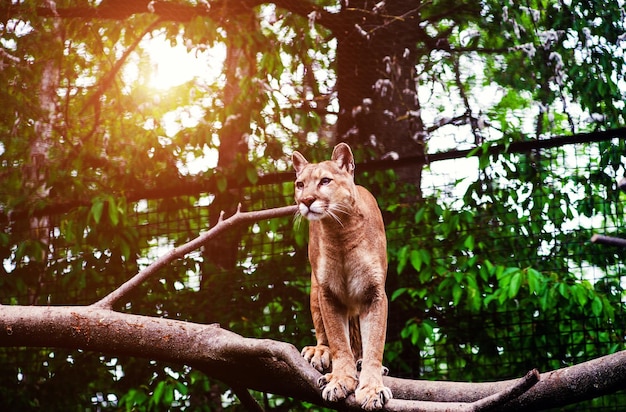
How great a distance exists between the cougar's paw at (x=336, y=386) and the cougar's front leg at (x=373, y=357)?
0.11ft

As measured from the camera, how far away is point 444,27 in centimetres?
720

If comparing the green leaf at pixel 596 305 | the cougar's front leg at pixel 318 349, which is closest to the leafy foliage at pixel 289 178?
the green leaf at pixel 596 305

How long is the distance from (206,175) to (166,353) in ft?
11.1

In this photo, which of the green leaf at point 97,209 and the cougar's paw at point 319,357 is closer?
the cougar's paw at point 319,357

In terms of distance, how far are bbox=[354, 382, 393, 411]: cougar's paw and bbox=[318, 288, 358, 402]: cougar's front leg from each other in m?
0.05

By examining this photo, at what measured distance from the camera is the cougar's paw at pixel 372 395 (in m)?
2.66

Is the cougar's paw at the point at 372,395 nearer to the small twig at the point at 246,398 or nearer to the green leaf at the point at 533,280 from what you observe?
the small twig at the point at 246,398

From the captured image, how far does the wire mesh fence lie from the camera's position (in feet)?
18.7

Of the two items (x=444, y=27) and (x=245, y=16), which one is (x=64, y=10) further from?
(x=444, y=27)

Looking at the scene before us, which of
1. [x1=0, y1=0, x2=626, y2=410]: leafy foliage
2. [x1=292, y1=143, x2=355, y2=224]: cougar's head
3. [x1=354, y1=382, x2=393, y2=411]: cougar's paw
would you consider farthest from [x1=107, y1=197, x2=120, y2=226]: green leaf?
[x1=354, y1=382, x2=393, y2=411]: cougar's paw

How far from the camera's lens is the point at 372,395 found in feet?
9.06

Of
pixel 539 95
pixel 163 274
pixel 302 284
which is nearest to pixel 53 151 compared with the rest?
pixel 163 274

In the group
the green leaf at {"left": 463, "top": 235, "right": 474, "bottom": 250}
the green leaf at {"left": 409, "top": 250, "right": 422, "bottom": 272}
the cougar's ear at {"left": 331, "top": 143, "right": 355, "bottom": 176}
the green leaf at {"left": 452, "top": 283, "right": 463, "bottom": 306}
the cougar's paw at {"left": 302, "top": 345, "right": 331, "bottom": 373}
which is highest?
the cougar's ear at {"left": 331, "top": 143, "right": 355, "bottom": 176}

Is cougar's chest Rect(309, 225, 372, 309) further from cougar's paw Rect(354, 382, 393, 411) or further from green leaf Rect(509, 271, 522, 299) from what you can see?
green leaf Rect(509, 271, 522, 299)
